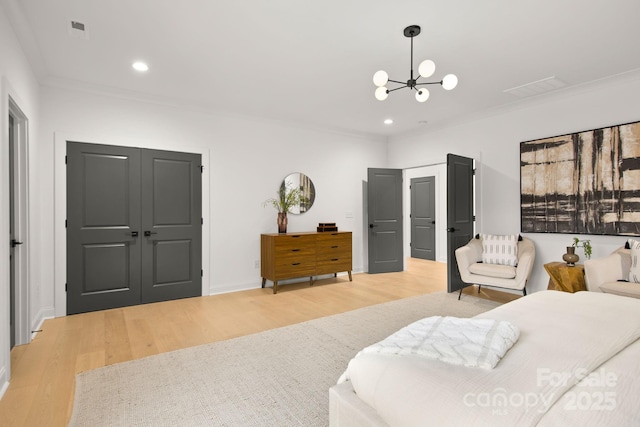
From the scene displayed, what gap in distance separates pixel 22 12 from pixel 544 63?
4.61 metres

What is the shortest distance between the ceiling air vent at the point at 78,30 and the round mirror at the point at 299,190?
123 inches

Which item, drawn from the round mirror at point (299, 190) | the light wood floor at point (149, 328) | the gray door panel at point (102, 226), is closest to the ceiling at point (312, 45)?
the gray door panel at point (102, 226)

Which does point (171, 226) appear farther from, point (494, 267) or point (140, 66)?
point (494, 267)

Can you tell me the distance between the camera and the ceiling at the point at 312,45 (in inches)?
100

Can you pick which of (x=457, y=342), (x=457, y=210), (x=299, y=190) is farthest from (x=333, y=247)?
(x=457, y=342)

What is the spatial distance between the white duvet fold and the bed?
3 centimetres

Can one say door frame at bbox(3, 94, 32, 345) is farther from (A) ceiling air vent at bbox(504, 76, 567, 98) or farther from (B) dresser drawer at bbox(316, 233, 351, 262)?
(A) ceiling air vent at bbox(504, 76, 567, 98)

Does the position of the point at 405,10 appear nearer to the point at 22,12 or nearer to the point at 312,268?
the point at 22,12

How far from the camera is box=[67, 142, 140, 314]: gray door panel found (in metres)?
3.92

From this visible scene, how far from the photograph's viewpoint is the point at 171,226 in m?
4.51

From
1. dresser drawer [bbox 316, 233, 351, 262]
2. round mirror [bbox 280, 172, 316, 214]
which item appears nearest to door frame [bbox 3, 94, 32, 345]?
round mirror [bbox 280, 172, 316, 214]

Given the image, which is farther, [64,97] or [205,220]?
[205,220]

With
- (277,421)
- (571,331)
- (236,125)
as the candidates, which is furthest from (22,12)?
(571,331)

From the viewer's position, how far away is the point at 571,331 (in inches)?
60.5
